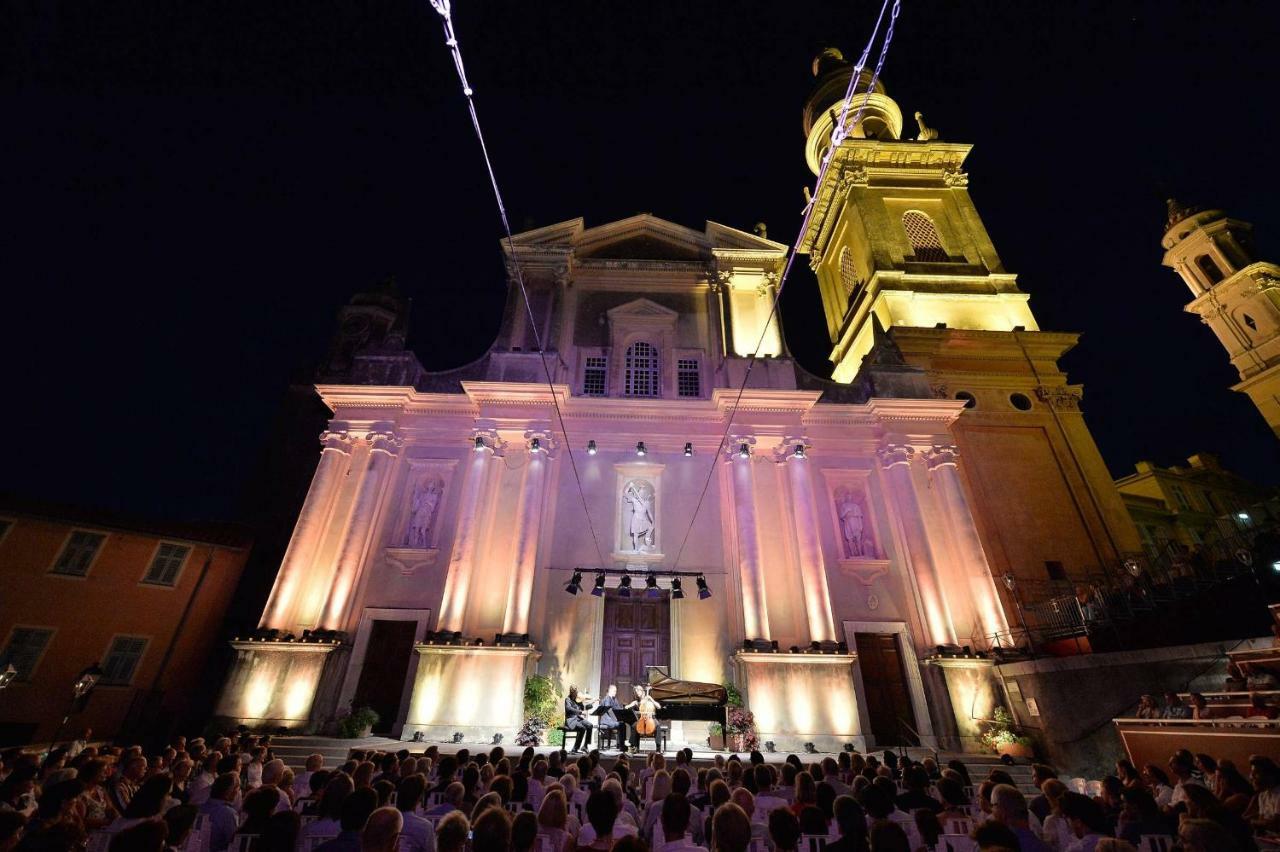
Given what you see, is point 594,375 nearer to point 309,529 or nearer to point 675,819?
point 309,529

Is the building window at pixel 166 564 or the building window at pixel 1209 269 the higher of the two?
the building window at pixel 1209 269

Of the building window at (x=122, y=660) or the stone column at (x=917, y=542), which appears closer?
the stone column at (x=917, y=542)

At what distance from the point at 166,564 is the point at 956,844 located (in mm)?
22775

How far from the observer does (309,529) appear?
609 inches

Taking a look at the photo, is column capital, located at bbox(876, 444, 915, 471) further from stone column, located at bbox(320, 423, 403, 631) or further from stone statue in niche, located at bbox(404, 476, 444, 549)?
stone column, located at bbox(320, 423, 403, 631)

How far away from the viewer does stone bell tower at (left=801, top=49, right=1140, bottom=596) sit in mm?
17934

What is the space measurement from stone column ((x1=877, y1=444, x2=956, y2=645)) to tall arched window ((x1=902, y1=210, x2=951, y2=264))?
12.1 meters

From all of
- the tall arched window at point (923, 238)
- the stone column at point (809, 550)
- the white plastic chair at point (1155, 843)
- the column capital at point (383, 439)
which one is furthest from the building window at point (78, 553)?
the tall arched window at point (923, 238)

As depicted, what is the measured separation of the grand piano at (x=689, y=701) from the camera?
1173 centimetres

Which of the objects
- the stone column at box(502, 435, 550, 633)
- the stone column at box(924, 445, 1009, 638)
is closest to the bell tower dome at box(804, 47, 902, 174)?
the stone column at box(924, 445, 1009, 638)

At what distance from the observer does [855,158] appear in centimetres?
2769

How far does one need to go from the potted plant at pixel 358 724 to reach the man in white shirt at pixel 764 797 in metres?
10.6

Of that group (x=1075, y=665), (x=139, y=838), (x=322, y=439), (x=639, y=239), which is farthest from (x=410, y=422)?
(x=1075, y=665)

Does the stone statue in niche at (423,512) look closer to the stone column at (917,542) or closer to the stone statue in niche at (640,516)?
the stone statue in niche at (640,516)
